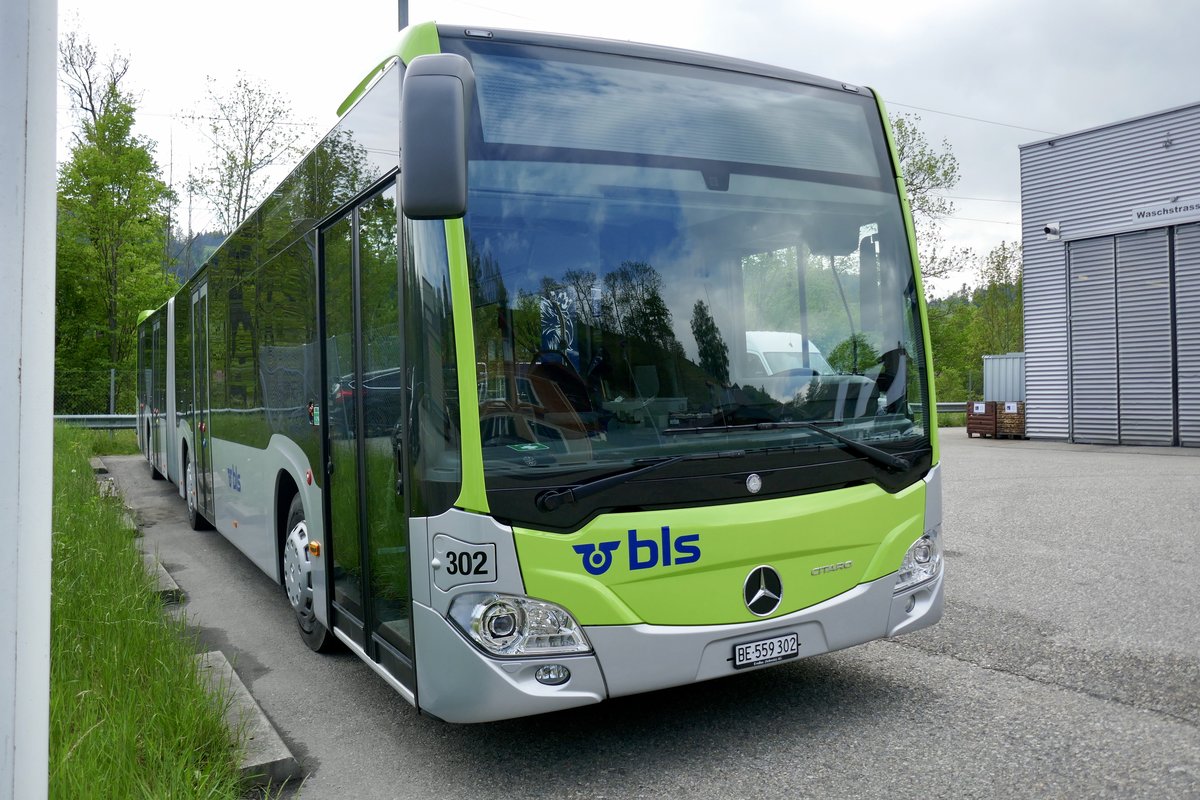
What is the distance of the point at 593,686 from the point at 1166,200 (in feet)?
70.6

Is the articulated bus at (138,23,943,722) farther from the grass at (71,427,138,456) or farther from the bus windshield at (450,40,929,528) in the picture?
the grass at (71,427,138,456)

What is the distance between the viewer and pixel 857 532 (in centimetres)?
429

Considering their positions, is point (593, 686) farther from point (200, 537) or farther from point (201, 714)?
point (200, 537)

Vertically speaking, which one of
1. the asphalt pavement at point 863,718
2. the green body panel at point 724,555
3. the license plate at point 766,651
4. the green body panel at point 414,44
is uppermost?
the green body panel at point 414,44

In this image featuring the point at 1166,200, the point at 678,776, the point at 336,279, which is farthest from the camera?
the point at 1166,200

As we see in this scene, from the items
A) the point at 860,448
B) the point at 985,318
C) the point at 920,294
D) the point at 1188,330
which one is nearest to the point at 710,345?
the point at 860,448

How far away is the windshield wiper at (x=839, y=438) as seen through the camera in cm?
402

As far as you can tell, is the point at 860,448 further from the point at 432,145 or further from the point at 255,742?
the point at 255,742

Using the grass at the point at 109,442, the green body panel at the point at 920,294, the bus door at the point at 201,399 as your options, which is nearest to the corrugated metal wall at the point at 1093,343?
the bus door at the point at 201,399

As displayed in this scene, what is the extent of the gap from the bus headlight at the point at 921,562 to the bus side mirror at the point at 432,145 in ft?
8.47

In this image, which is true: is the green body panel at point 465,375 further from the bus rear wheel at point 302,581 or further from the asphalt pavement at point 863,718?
the bus rear wheel at point 302,581

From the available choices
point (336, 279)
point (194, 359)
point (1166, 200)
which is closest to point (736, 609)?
point (336, 279)

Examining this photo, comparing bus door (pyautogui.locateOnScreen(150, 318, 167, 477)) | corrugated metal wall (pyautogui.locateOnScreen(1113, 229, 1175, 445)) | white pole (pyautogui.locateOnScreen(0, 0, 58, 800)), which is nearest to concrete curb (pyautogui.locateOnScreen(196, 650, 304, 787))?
white pole (pyautogui.locateOnScreen(0, 0, 58, 800))

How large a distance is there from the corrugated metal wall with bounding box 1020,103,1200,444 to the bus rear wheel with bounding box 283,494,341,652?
793 inches
